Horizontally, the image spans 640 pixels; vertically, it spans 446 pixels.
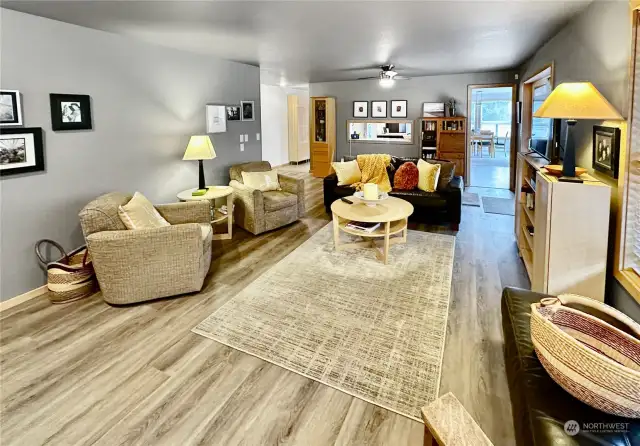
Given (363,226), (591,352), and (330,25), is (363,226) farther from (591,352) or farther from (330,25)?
(591,352)

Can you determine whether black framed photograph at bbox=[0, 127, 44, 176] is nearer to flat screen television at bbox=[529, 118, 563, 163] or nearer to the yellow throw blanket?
the yellow throw blanket

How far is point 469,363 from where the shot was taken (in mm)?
2414

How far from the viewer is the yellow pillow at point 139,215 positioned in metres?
3.29

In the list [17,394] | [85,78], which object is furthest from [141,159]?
[17,394]

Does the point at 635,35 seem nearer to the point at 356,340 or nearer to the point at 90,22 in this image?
the point at 356,340

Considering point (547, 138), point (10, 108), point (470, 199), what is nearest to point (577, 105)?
point (547, 138)

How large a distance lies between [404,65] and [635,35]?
447 cm

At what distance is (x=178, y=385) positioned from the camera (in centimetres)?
225

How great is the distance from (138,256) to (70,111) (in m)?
1.53

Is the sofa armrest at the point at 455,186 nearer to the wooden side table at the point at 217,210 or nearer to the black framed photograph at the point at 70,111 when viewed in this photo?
the wooden side table at the point at 217,210

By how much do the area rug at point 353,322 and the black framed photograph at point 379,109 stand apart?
5217 millimetres

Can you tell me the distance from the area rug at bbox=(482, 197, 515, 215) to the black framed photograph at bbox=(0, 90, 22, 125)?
582cm

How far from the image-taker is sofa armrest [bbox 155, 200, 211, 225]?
3895 mm

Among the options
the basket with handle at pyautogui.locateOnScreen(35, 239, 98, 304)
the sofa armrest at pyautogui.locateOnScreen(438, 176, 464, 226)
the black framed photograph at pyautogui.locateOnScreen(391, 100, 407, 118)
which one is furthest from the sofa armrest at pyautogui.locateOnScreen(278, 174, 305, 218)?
the black framed photograph at pyautogui.locateOnScreen(391, 100, 407, 118)
